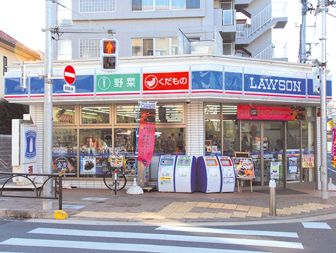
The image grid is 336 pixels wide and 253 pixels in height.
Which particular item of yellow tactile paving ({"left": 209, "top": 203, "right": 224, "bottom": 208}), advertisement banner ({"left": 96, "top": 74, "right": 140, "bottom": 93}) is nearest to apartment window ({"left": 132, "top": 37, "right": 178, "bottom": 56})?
advertisement banner ({"left": 96, "top": 74, "right": 140, "bottom": 93})

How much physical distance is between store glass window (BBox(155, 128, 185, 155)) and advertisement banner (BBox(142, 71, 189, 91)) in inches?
68.1

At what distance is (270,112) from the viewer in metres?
17.2

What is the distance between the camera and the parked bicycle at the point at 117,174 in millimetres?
16000

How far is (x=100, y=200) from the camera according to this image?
45.2 ft

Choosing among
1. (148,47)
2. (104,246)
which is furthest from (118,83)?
(148,47)

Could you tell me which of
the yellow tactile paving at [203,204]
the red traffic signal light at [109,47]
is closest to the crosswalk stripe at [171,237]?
the yellow tactile paving at [203,204]

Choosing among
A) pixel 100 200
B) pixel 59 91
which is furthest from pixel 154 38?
pixel 100 200

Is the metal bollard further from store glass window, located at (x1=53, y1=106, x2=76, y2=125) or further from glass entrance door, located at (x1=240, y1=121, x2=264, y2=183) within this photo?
store glass window, located at (x1=53, y1=106, x2=76, y2=125)

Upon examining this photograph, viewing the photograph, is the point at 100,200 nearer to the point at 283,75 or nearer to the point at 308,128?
the point at 283,75

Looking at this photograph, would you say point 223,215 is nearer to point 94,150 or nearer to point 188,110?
point 188,110

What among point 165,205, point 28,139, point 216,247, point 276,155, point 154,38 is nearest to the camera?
point 216,247

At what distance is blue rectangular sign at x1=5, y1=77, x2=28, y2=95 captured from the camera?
55.4 feet

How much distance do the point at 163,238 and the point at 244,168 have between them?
7755 millimetres

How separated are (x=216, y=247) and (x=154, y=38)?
67.0 ft
